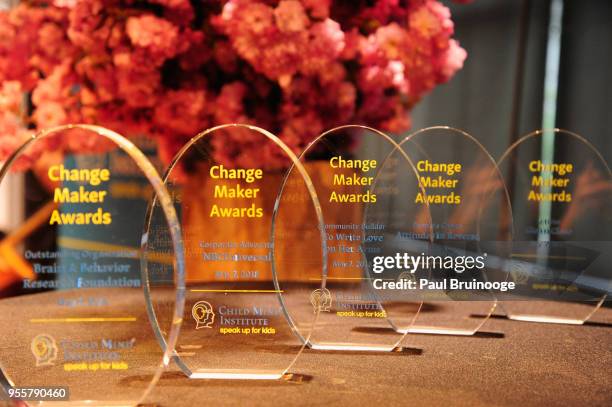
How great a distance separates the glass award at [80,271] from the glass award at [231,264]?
22 centimetres

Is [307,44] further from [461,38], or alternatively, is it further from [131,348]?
[461,38]

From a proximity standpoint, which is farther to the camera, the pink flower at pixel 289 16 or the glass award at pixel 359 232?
the pink flower at pixel 289 16

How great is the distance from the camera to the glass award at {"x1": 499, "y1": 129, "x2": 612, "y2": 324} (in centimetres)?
290

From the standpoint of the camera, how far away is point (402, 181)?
2422mm

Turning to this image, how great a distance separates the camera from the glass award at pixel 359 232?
7.36 feet

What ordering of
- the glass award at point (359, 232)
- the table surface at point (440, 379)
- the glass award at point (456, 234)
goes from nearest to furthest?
the table surface at point (440, 379) → the glass award at point (359, 232) → the glass award at point (456, 234)

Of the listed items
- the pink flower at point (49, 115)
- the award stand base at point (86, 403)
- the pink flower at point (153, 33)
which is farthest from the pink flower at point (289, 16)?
the award stand base at point (86, 403)

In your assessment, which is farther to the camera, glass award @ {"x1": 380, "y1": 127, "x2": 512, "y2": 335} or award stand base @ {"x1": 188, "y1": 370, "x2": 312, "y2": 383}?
glass award @ {"x1": 380, "y1": 127, "x2": 512, "y2": 335}

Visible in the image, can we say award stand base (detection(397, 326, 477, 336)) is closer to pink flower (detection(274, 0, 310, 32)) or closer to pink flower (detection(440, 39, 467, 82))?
pink flower (detection(440, 39, 467, 82))

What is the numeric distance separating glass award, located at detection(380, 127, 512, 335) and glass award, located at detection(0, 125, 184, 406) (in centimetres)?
106

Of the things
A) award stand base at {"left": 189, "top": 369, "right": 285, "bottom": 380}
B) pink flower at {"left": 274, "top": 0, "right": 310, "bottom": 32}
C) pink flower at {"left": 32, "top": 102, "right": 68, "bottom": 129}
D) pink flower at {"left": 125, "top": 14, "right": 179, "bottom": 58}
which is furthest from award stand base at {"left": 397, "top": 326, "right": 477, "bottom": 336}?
pink flower at {"left": 32, "top": 102, "right": 68, "bottom": 129}

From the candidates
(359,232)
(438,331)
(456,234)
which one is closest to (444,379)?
(359,232)

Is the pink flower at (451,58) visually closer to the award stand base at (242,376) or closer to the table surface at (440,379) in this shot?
the table surface at (440,379)

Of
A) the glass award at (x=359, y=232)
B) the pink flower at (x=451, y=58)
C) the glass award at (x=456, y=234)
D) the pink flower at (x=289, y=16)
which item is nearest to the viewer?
the glass award at (x=359, y=232)
